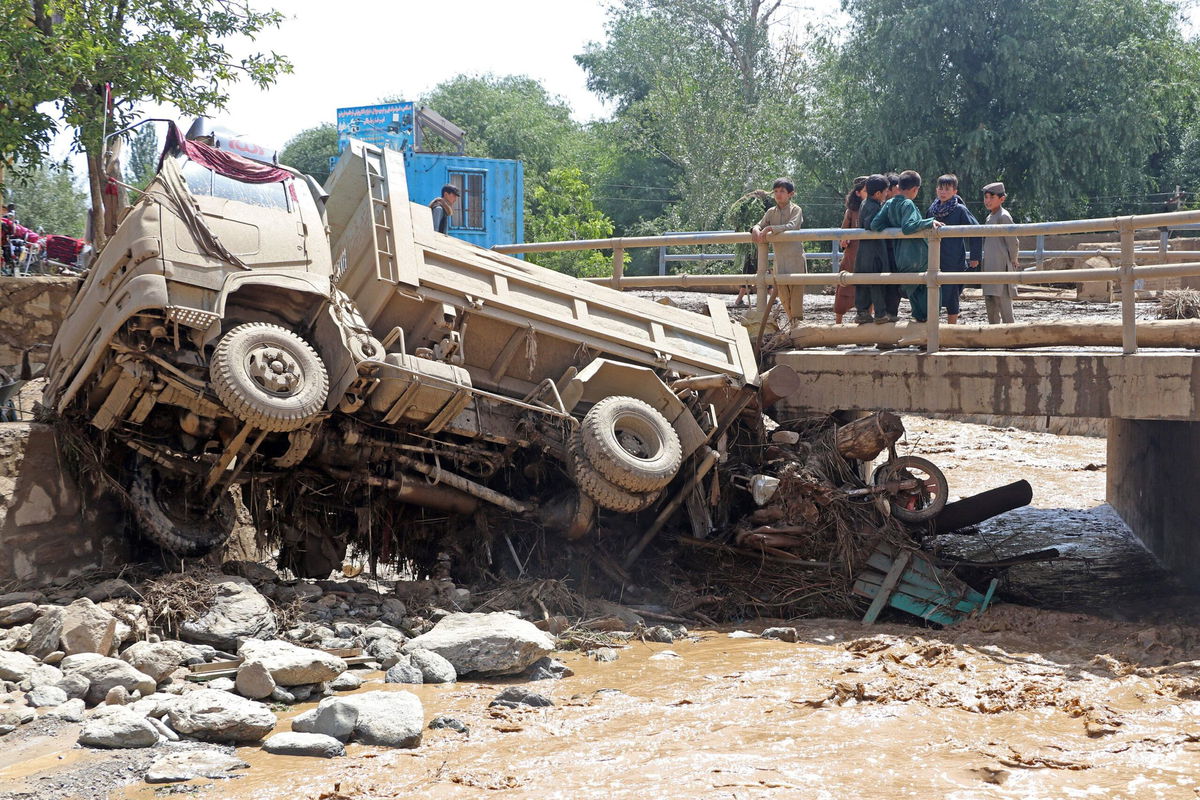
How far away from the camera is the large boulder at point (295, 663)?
6836mm

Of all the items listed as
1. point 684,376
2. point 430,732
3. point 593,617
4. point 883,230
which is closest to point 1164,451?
point 883,230

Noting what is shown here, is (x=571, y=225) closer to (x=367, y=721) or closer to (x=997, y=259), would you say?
(x=997, y=259)

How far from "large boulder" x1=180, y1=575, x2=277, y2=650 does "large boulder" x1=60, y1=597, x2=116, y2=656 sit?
1.83 ft

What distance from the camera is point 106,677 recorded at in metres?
6.61

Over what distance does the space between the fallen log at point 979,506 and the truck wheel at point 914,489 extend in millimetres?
363

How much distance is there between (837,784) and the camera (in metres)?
5.81

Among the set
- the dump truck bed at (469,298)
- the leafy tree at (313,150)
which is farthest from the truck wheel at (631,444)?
the leafy tree at (313,150)

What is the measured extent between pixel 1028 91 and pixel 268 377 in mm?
21645

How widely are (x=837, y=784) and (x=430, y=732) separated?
2.12 meters

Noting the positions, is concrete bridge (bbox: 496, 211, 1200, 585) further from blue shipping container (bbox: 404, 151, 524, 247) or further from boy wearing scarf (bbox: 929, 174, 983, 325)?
blue shipping container (bbox: 404, 151, 524, 247)

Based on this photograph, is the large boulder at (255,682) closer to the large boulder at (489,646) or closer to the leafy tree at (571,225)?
the large boulder at (489,646)

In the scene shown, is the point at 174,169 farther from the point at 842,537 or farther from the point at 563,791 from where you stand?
the point at 842,537

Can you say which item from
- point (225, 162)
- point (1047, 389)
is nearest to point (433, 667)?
point (225, 162)

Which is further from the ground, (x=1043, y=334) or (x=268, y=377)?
(x=1043, y=334)
